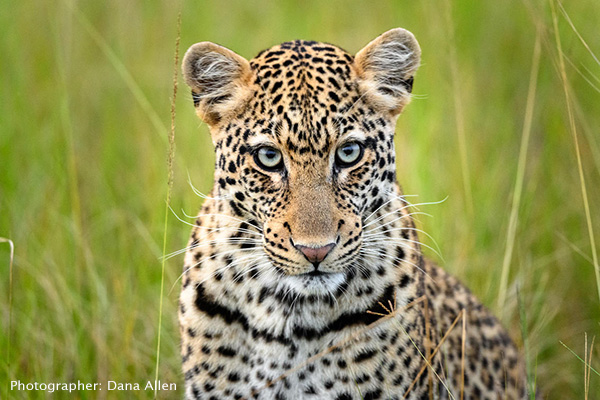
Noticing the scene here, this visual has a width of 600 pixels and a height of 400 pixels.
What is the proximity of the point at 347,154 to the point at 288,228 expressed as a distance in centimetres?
56

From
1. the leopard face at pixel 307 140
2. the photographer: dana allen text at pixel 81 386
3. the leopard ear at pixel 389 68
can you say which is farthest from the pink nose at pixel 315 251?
the photographer: dana allen text at pixel 81 386

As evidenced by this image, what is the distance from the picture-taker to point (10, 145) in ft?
26.0

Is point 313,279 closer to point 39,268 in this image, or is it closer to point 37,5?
point 39,268

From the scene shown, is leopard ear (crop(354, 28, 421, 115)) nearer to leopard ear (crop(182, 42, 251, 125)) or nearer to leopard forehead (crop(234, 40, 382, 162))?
leopard forehead (crop(234, 40, 382, 162))

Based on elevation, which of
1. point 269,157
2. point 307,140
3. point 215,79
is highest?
point 215,79

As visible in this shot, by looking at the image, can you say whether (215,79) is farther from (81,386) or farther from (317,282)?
(81,386)

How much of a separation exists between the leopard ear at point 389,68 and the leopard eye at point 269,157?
0.60m

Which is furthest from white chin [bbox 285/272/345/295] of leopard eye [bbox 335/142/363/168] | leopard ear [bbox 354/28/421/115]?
leopard ear [bbox 354/28/421/115]

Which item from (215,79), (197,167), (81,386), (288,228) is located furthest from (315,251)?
(197,167)

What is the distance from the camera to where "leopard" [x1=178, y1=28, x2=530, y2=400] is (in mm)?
4609

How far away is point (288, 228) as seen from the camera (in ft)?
14.7

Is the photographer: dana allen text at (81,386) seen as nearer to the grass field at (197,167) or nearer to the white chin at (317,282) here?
the grass field at (197,167)

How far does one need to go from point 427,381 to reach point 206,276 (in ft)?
4.56

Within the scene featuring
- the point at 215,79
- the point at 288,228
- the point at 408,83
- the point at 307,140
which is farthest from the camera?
the point at 408,83
